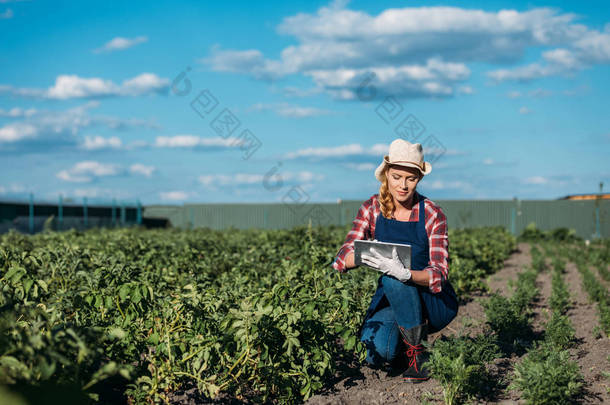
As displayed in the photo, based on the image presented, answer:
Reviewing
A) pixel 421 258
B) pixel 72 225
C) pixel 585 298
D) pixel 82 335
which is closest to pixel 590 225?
pixel 585 298

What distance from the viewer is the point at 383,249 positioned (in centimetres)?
344

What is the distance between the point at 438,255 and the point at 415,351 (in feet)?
2.18

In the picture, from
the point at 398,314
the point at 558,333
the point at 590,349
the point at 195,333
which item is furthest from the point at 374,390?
the point at 590,349

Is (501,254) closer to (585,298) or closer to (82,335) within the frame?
(585,298)

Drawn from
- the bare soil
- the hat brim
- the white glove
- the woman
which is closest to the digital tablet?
the white glove

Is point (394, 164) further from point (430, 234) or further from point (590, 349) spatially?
point (590, 349)

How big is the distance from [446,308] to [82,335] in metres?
2.53

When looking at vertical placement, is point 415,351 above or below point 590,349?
above

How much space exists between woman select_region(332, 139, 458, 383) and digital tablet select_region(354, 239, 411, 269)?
0.15 metres

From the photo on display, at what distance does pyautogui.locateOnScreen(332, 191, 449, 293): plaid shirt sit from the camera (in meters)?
3.60

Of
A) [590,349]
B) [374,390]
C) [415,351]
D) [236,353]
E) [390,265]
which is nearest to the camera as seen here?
[236,353]

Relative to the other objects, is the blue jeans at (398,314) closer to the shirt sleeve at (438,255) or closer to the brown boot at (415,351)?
the brown boot at (415,351)

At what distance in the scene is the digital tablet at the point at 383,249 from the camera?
344cm

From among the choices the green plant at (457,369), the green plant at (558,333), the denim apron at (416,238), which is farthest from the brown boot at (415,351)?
the green plant at (558,333)
